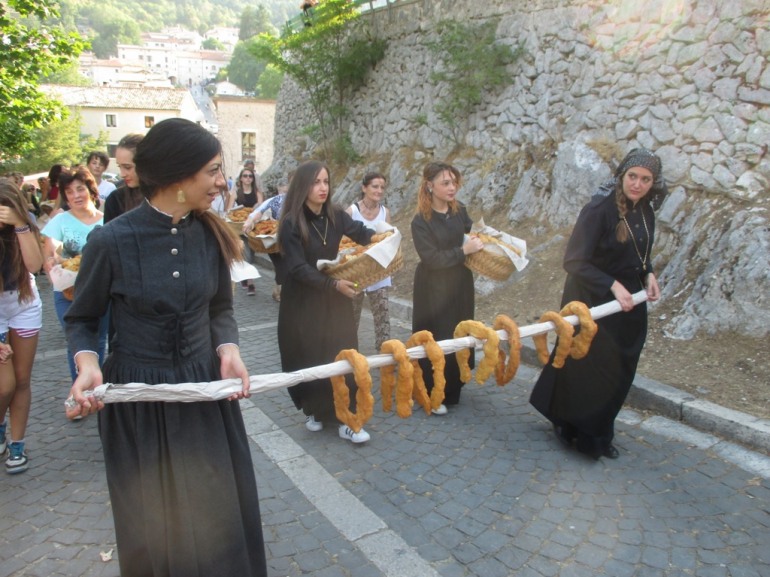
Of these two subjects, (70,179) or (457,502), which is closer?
(457,502)

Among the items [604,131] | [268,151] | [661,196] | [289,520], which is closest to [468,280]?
[661,196]

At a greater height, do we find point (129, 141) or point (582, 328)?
point (129, 141)

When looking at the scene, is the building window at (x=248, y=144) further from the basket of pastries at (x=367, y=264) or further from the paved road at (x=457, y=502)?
the basket of pastries at (x=367, y=264)

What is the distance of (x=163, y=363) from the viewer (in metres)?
2.29

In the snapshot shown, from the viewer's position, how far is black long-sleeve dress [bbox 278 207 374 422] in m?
4.40

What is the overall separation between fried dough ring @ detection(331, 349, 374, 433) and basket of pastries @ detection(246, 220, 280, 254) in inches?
99.3

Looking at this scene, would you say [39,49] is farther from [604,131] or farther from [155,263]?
[155,263]

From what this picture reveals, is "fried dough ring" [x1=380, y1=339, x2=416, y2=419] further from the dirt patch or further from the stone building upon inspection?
the stone building

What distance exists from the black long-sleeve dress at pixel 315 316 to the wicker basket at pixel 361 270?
0.15m

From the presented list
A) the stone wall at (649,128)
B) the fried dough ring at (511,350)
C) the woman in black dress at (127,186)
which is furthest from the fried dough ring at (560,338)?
the stone wall at (649,128)

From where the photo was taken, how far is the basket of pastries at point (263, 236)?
5.45 meters

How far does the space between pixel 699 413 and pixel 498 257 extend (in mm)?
2122

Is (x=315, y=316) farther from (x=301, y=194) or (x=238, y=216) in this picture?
(x=238, y=216)

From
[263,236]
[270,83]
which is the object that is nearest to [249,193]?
[263,236]
